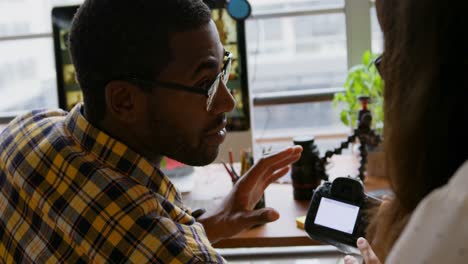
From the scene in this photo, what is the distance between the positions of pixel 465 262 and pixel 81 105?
0.87 m

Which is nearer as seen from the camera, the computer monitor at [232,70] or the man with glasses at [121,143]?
the man with glasses at [121,143]

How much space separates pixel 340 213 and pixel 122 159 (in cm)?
57

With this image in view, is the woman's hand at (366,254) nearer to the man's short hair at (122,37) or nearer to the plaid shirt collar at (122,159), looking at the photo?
the plaid shirt collar at (122,159)

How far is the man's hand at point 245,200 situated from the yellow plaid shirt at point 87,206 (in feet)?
1.13

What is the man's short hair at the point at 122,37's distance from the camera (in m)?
1.20

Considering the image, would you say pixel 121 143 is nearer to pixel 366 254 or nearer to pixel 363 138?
pixel 366 254

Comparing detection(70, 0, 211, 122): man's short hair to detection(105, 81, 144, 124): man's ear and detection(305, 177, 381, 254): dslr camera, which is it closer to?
detection(105, 81, 144, 124): man's ear

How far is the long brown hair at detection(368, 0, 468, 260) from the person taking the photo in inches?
27.2

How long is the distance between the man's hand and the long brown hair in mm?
747

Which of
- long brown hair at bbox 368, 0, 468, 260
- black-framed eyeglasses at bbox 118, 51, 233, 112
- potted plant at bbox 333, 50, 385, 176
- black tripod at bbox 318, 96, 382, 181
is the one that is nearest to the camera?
long brown hair at bbox 368, 0, 468, 260

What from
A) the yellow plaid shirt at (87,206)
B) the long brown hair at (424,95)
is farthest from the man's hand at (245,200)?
the long brown hair at (424,95)

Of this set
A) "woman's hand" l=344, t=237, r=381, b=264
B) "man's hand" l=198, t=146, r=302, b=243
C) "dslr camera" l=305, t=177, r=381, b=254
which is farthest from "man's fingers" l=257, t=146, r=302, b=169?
"woman's hand" l=344, t=237, r=381, b=264

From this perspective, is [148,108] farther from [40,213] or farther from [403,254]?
[403,254]

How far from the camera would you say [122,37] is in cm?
120
